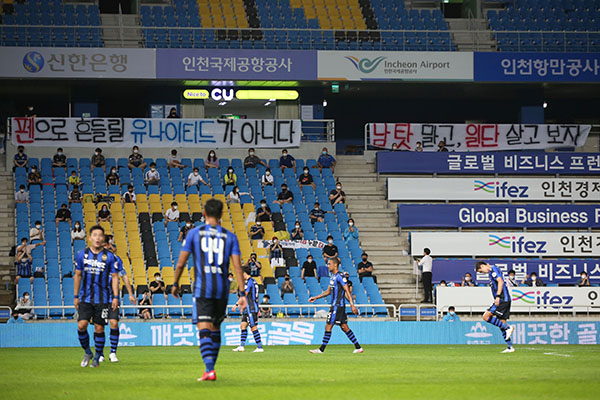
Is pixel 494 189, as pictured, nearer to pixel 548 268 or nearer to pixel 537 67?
pixel 548 268

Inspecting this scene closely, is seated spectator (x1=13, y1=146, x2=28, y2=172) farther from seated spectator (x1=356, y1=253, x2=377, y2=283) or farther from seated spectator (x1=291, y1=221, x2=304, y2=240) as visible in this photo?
seated spectator (x1=356, y1=253, x2=377, y2=283)

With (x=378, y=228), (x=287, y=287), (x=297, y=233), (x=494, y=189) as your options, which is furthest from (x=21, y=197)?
(x=494, y=189)

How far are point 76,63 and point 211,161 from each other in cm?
679

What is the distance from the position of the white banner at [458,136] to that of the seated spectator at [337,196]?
3.62 metres

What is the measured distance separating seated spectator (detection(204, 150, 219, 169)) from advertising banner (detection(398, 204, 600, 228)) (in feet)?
23.9

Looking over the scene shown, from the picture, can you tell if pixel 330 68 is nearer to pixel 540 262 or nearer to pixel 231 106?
pixel 231 106

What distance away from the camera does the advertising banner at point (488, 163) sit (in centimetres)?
3634

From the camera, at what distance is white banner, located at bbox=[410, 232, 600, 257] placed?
33875 mm

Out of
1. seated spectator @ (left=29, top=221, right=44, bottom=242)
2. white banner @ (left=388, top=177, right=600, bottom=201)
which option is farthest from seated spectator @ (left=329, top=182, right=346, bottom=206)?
seated spectator @ (left=29, top=221, right=44, bottom=242)

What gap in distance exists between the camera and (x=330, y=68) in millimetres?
38500

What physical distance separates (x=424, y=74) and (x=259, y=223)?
36.3 ft

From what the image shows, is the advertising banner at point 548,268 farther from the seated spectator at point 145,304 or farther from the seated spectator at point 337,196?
the seated spectator at point 145,304

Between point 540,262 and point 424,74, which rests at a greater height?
point 424,74

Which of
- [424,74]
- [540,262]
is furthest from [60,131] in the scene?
[540,262]
